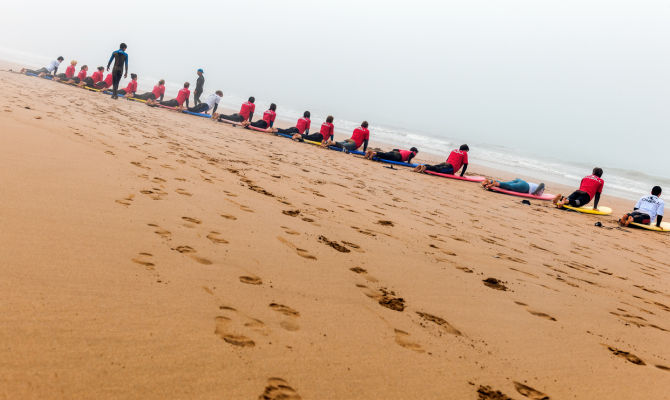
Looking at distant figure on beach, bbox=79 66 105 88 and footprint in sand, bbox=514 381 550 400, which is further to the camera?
distant figure on beach, bbox=79 66 105 88

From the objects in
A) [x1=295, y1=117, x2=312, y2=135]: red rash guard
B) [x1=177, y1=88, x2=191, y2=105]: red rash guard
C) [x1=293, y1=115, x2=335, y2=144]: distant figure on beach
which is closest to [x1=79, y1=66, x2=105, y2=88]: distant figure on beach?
[x1=177, y1=88, x2=191, y2=105]: red rash guard

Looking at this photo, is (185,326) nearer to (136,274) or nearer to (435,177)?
(136,274)

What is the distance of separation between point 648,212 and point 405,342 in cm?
1128

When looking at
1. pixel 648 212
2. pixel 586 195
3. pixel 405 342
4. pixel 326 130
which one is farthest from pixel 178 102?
pixel 405 342

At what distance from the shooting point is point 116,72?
610 inches

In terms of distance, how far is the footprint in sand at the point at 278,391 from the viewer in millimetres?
1575

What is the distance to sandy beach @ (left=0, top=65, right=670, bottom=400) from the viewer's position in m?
1.62

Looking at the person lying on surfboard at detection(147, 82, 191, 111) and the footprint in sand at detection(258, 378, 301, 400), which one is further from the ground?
the person lying on surfboard at detection(147, 82, 191, 111)

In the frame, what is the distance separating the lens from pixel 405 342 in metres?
2.23

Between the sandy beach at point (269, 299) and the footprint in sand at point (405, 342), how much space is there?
1 cm

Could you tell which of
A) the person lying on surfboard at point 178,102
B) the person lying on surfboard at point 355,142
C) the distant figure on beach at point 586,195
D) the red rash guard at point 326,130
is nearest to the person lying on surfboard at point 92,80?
the person lying on surfboard at point 178,102

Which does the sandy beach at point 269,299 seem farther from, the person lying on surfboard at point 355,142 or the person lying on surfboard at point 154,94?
the person lying on surfboard at point 154,94

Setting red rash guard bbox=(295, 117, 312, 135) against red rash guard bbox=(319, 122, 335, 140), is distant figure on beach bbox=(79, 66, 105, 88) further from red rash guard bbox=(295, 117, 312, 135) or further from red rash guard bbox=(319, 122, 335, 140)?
red rash guard bbox=(319, 122, 335, 140)

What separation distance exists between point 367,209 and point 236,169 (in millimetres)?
2204
